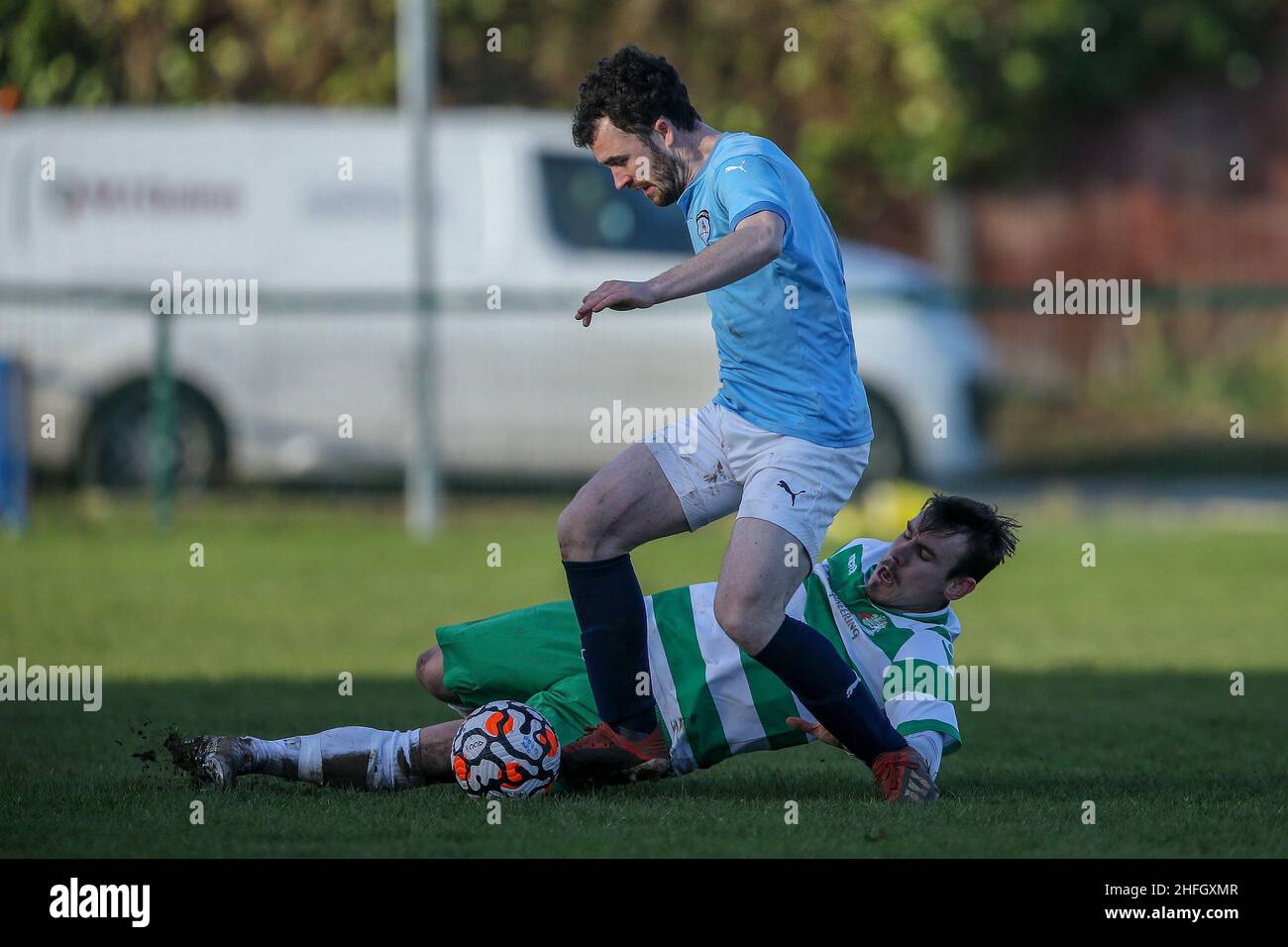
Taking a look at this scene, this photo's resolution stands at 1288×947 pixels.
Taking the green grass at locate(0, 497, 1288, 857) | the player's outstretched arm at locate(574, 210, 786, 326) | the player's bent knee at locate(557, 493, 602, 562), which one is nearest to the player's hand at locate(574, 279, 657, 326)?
the player's outstretched arm at locate(574, 210, 786, 326)

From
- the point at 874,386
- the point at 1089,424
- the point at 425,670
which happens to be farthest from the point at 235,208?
the point at 425,670

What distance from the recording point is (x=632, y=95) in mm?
5254

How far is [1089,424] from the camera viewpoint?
1579 cm

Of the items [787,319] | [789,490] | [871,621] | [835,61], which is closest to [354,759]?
[789,490]

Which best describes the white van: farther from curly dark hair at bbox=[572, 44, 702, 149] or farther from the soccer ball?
the soccer ball

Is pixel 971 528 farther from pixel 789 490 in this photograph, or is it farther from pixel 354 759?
pixel 354 759

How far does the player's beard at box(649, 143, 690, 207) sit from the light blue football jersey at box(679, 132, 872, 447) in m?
0.04

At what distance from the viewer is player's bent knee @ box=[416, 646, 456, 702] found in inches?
223

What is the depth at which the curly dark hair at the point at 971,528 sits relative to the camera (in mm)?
5555

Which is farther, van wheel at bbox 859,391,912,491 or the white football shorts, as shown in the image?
van wheel at bbox 859,391,912,491

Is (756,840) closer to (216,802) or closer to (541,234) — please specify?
(216,802)

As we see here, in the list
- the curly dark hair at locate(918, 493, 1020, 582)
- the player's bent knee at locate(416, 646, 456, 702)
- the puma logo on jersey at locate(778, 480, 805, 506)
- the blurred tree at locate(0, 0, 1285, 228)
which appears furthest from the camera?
the blurred tree at locate(0, 0, 1285, 228)

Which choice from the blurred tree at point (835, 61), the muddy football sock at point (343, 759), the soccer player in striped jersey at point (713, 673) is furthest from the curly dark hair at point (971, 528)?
the blurred tree at point (835, 61)
